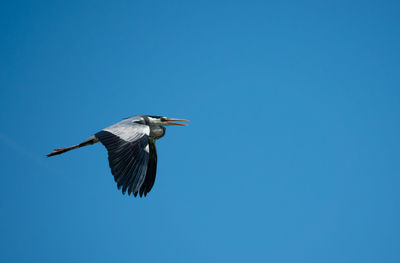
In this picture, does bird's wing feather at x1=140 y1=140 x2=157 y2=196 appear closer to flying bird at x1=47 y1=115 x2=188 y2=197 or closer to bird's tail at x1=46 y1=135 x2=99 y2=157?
flying bird at x1=47 y1=115 x2=188 y2=197

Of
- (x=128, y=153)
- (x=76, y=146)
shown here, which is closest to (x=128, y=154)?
(x=128, y=153)

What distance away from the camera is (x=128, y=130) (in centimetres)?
1214

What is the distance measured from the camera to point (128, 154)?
10.8m

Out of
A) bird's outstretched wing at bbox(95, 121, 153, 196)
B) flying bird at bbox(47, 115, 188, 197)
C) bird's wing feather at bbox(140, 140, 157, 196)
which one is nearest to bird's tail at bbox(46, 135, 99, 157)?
flying bird at bbox(47, 115, 188, 197)

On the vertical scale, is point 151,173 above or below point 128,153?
above

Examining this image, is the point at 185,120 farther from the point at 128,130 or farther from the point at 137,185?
the point at 137,185

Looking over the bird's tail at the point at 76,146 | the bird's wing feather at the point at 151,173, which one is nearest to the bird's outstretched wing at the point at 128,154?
the bird's tail at the point at 76,146

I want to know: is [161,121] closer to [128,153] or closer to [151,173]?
[151,173]

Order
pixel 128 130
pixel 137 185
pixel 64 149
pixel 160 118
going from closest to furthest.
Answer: pixel 137 185 < pixel 128 130 < pixel 64 149 < pixel 160 118

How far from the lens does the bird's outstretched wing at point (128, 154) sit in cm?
1027

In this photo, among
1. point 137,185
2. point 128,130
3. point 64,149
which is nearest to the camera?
point 137,185

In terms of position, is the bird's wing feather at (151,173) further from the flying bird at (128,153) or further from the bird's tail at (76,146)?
the bird's tail at (76,146)

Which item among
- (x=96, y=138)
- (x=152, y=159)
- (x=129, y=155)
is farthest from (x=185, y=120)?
(x=129, y=155)

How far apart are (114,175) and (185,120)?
6.13 metres
